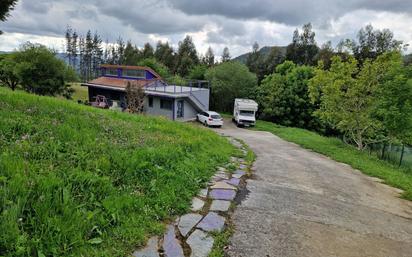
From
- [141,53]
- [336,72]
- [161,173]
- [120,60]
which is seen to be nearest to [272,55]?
[141,53]

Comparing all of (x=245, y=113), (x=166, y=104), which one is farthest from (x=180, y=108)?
(x=245, y=113)

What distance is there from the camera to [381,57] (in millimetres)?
14289

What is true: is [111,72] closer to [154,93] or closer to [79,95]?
[154,93]

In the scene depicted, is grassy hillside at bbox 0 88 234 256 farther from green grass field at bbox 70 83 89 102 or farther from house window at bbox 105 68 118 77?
green grass field at bbox 70 83 89 102

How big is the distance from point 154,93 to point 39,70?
37.4ft

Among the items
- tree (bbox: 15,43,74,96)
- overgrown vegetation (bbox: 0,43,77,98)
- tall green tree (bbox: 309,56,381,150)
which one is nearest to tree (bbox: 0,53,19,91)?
overgrown vegetation (bbox: 0,43,77,98)

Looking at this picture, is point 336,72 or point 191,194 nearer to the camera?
point 191,194

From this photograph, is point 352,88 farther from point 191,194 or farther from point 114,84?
point 114,84

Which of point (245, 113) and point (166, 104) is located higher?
point (166, 104)

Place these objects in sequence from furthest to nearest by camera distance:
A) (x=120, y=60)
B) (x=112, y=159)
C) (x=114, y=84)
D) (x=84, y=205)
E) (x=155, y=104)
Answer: (x=120, y=60) → (x=114, y=84) → (x=155, y=104) → (x=112, y=159) → (x=84, y=205)

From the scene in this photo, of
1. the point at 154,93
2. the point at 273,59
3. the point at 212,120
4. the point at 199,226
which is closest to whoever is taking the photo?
the point at 199,226

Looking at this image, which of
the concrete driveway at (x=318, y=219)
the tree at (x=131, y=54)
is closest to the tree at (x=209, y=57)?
the tree at (x=131, y=54)

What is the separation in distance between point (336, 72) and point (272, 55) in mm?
30131

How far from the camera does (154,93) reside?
24.9 metres
